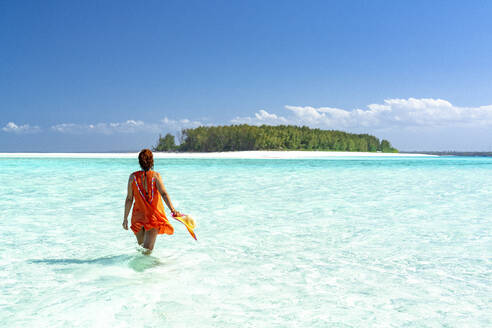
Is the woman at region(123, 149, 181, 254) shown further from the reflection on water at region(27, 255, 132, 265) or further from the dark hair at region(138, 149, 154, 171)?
the reflection on water at region(27, 255, 132, 265)

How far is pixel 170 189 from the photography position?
13852 mm

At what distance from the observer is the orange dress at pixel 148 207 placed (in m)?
4.54

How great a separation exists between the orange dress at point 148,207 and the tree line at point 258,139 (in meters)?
89.6

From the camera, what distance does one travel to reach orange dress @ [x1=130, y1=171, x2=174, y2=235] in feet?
14.9

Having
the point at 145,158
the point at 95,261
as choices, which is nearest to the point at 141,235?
the point at 95,261

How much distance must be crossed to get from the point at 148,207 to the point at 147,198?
0.11 meters

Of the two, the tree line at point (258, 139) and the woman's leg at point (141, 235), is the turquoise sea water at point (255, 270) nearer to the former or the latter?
the woman's leg at point (141, 235)

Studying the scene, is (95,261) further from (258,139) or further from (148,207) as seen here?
(258,139)

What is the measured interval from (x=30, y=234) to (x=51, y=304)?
11.2 ft

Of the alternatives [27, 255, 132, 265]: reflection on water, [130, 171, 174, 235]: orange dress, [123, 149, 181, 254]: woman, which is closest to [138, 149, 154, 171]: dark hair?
[123, 149, 181, 254]: woman

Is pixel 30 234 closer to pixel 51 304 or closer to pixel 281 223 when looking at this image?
pixel 51 304

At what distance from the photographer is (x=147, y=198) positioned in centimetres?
459

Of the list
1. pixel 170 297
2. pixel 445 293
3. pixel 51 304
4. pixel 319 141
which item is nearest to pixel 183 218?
pixel 170 297

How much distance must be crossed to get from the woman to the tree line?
89607 mm
